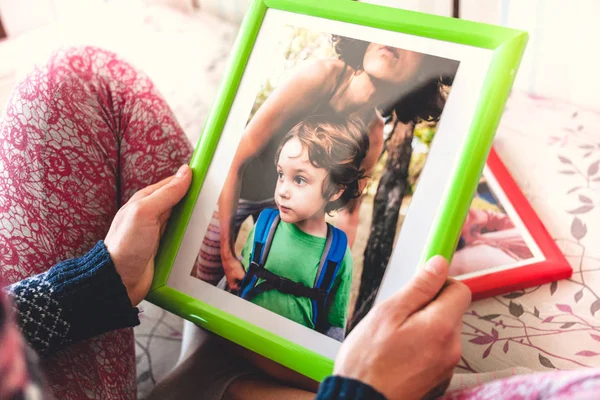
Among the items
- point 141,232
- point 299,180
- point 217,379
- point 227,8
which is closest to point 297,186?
point 299,180

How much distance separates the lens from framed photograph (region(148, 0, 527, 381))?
68cm

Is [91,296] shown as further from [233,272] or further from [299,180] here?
[299,180]

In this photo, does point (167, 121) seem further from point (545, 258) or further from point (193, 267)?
point (545, 258)

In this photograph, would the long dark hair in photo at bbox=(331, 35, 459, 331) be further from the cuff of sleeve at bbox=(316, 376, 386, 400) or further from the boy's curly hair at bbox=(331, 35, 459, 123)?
the cuff of sleeve at bbox=(316, 376, 386, 400)

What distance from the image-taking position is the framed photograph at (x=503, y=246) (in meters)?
0.88

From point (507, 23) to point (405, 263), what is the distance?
25.2 inches

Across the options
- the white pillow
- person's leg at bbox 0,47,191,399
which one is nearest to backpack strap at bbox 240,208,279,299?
person's leg at bbox 0,47,191,399

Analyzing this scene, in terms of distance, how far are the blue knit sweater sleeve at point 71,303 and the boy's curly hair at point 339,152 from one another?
11.9 inches

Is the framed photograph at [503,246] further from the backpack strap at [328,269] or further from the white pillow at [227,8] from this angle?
the white pillow at [227,8]

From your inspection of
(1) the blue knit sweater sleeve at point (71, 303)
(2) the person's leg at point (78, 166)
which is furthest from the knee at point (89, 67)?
(1) the blue knit sweater sleeve at point (71, 303)

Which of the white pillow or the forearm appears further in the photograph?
the white pillow

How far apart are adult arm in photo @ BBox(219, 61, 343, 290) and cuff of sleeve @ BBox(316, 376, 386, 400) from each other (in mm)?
274

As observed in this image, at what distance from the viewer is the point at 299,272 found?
2.43 ft

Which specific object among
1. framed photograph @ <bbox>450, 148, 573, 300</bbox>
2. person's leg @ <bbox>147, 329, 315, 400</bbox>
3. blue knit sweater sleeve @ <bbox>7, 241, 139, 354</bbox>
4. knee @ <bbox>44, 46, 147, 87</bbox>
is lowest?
person's leg @ <bbox>147, 329, 315, 400</bbox>
